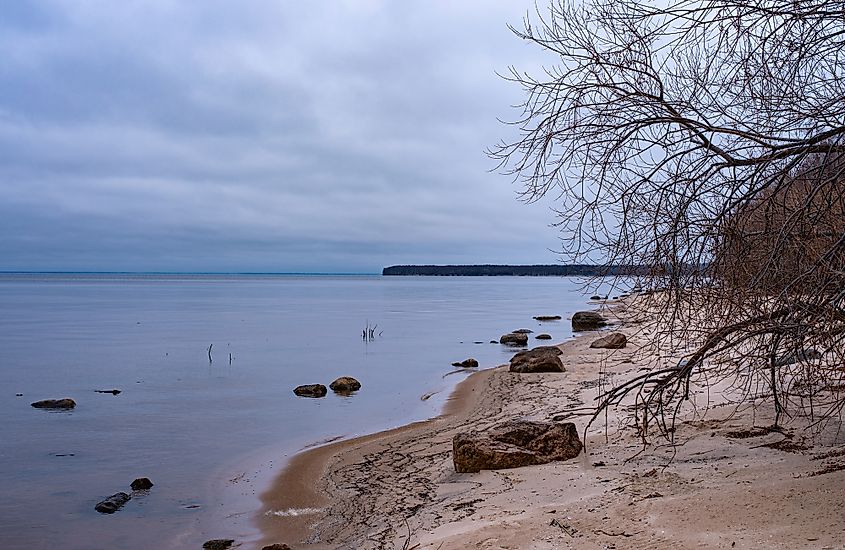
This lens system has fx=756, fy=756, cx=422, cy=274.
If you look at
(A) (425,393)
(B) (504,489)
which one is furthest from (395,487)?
(A) (425,393)

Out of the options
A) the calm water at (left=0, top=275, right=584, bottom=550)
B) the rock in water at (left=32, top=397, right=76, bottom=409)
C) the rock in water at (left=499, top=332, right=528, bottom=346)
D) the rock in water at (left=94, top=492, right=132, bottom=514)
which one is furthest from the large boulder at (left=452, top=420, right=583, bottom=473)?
the rock in water at (left=499, top=332, right=528, bottom=346)

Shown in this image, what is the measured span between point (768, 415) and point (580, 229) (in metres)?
4.50

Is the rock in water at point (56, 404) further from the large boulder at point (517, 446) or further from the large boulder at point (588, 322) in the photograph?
the large boulder at point (588, 322)

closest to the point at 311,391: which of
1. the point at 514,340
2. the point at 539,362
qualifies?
the point at 539,362

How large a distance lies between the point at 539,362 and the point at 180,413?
8495 mm

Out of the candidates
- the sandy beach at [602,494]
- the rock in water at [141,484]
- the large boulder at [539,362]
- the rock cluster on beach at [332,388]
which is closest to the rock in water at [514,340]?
the large boulder at [539,362]

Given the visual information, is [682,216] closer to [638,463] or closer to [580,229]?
[580,229]

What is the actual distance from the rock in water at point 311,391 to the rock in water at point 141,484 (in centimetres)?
771

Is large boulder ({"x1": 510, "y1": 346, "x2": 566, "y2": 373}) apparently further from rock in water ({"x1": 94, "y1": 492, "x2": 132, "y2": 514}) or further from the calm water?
rock in water ({"x1": 94, "y1": 492, "x2": 132, "y2": 514})

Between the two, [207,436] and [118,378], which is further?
[118,378]

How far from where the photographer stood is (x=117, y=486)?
35.2 feet

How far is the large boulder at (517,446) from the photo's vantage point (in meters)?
8.25

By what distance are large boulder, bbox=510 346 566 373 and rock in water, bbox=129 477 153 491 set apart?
10.3 m

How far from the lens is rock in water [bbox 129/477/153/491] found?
10.4 metres
